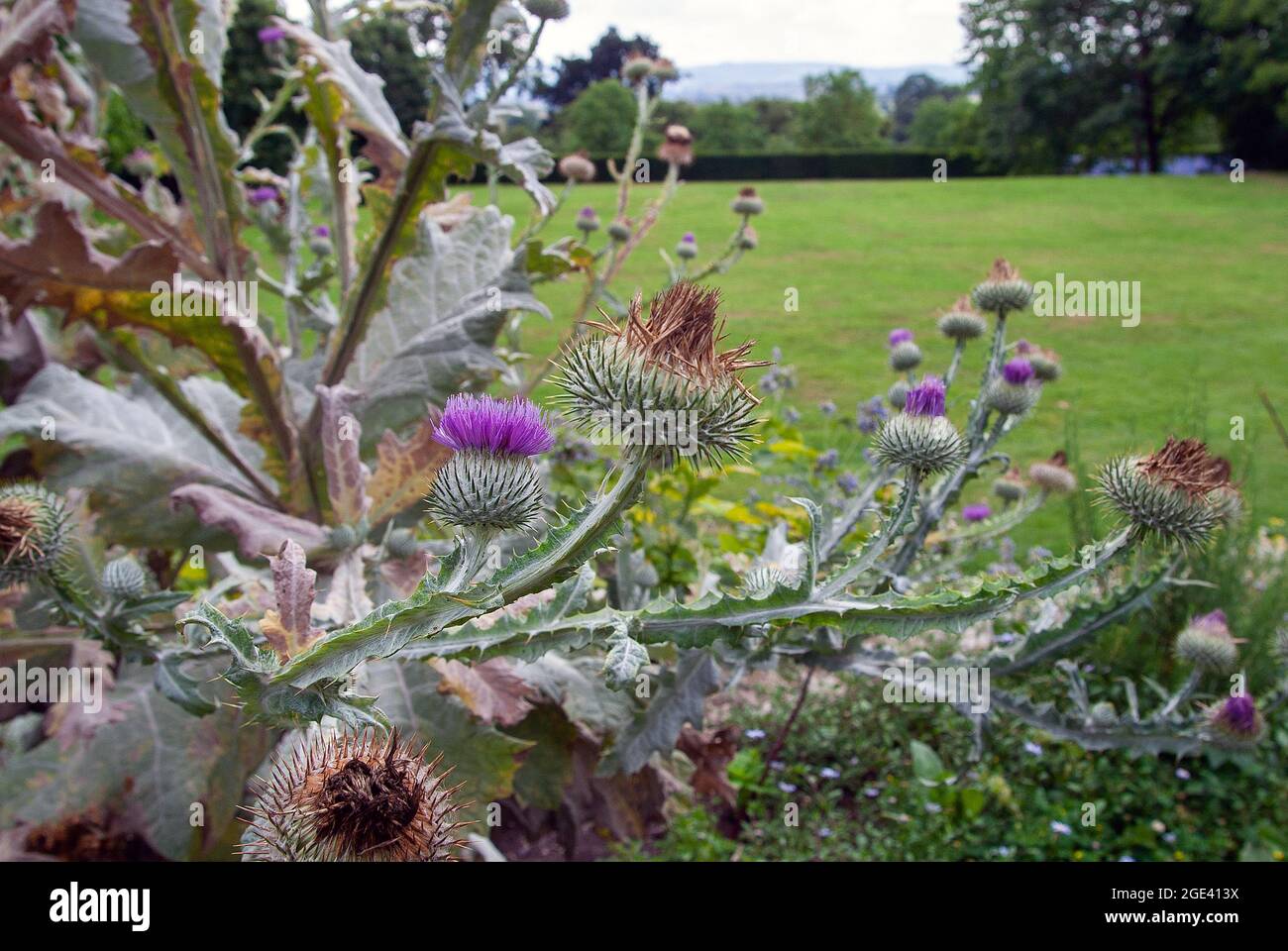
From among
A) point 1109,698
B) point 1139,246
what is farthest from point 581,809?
point 1139,246

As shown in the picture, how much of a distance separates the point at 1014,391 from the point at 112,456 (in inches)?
98.3

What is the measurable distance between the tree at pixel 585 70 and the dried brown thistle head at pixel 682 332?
34059mm

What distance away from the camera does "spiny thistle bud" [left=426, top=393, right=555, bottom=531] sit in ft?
4.80

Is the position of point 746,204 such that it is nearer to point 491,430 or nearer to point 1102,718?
point 1102,718

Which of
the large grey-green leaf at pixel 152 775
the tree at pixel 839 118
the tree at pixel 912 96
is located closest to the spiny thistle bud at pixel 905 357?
the large grey-green leaf at pixel 152 775

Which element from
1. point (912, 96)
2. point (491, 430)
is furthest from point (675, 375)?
point (912, 96)

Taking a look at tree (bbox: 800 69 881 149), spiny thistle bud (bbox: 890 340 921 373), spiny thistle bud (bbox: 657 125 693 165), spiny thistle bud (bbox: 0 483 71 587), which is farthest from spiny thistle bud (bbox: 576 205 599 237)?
tree (bbox: 800 69 881 149)

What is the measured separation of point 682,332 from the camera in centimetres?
143

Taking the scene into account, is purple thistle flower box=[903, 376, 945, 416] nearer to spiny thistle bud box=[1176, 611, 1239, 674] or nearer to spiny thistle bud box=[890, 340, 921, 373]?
spiny thistle bud box=[890, 340, 921, 373]

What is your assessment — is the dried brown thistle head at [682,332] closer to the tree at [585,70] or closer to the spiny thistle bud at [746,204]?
the spiny thistle bud at [746,204]

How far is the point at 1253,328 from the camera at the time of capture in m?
14.7

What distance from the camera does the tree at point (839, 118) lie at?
6397cm
